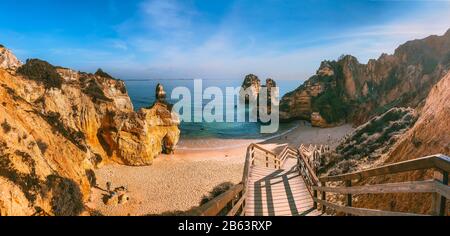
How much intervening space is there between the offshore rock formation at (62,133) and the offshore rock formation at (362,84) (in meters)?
28.8

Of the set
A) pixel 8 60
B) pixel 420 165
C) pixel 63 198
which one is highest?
pixel 8 60

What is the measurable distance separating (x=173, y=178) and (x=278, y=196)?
1815 cm

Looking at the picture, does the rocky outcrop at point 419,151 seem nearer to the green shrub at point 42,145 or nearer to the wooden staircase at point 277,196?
the wooden staircase at point 277,196

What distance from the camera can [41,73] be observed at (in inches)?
918

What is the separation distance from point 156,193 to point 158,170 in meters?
6.57

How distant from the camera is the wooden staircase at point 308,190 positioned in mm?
3176

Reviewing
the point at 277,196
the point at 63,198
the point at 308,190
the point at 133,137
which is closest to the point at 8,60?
the point at 133,137

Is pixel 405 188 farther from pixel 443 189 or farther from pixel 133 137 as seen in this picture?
pixel 133 137

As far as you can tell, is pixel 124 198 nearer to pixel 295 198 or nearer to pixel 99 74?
pixel 295 198

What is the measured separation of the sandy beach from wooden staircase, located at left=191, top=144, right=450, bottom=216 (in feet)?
27.4

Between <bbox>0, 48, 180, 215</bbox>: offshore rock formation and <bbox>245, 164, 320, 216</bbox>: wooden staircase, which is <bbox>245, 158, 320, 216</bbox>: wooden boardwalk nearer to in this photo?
<bbox>245, 164, 320, 216</bbox>: wooden staircase

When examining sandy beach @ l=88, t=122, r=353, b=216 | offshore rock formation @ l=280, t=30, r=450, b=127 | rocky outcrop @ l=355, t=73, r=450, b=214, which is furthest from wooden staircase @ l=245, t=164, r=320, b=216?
offshore rock formation @ l=280, t=30, r=450, b=127

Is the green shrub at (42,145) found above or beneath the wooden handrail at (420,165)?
beneath

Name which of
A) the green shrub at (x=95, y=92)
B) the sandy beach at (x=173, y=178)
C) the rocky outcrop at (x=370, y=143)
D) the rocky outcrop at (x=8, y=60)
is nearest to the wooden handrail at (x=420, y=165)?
the rocky outcrop at (x=370, y=143)
